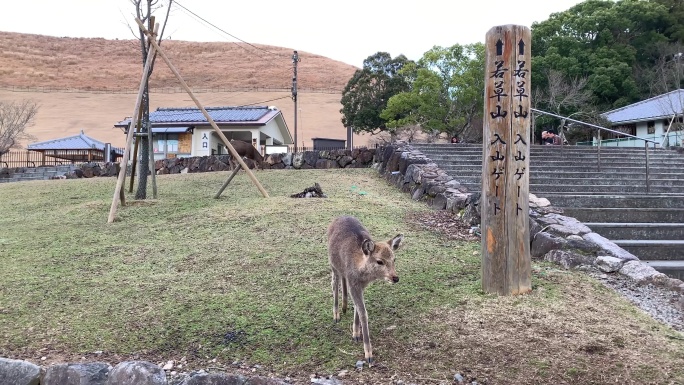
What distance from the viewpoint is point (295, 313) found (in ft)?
16.5

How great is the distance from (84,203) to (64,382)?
836 centimetres

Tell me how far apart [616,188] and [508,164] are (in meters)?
7.88

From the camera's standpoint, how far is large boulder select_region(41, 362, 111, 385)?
4023mm

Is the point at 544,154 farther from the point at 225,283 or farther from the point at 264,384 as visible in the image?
the point at 264,384

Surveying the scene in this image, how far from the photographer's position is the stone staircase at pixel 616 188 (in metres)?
7.97

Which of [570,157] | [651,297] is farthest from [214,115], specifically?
[651,297]

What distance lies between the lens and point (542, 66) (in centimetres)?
3716

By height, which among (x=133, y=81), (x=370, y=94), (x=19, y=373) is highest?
(x=133, y=81)

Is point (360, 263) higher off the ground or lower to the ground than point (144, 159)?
lower

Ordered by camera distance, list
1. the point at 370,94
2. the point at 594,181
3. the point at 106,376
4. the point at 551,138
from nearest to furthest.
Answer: the point at 106,376
the point at 594,181
the point at 551,138
the point at 370,94

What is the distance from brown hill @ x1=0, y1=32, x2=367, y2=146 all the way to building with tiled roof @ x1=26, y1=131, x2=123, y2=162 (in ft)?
57.1

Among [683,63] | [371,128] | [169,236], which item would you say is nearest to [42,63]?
[371,128]

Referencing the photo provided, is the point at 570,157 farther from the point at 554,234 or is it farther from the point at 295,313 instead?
the point at 295,313

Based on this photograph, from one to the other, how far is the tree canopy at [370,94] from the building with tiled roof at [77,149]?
1640cm
